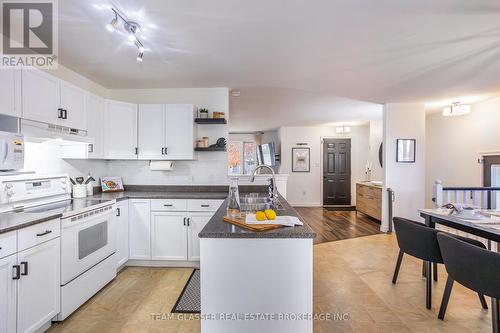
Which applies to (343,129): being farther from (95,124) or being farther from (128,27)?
(128,27)

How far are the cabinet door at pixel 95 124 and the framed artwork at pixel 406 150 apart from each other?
483cm

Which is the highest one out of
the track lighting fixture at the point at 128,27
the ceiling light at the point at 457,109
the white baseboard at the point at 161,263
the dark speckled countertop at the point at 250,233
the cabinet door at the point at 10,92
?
the track lighting fixture at the point at 128,27

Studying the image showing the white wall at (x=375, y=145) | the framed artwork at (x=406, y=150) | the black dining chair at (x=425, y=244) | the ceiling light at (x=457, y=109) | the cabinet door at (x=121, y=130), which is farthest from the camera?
the white wall at (x=375, y=145)

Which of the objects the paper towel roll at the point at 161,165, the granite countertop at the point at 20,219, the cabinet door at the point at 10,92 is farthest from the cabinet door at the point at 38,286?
the paper towel roll at the point at 161,165

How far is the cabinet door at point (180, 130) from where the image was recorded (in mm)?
3453

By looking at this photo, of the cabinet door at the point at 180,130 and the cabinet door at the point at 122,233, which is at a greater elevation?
the cabinet door at the point at 180,130

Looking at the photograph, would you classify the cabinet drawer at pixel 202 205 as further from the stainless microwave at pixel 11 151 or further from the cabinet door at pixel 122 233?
the stainless microwave at pixel 11 151

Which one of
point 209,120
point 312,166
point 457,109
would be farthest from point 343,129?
point 209,120


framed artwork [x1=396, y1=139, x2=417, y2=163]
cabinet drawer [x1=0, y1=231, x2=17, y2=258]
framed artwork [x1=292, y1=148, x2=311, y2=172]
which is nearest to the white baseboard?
cabinet drawer [x1=0, y1=231, x2=17, y2=258]

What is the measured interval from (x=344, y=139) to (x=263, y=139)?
2732 mm

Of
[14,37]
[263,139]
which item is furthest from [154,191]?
[263,139]

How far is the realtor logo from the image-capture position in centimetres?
186

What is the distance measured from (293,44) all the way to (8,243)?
8.75ft

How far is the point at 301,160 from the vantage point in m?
7.82
